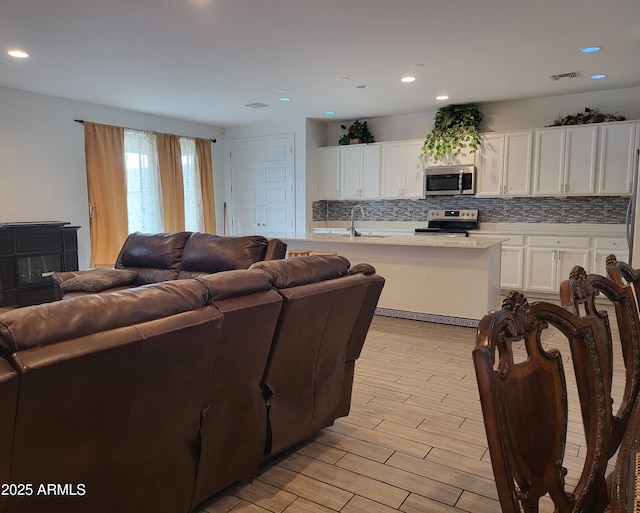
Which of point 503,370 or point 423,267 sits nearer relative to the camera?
point 503,370

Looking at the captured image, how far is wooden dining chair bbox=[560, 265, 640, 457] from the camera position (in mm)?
1234

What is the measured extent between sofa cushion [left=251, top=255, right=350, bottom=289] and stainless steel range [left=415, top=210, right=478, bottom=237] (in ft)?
15.0

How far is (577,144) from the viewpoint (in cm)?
571

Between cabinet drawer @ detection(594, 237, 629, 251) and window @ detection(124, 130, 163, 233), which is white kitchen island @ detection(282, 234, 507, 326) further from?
window @ detection(124, 130, 163, 233)

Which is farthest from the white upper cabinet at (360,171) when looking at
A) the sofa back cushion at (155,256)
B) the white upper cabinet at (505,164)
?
the sofa back cushion at (155,256)

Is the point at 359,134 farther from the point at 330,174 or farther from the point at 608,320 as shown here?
the point at 608,320

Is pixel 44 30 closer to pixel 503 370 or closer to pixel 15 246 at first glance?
pixel 15 246

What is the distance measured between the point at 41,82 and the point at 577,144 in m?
6.33

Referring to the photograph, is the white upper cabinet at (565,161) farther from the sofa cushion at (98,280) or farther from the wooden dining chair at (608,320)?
the sofa cushion at (98,280)

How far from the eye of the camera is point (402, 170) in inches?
274

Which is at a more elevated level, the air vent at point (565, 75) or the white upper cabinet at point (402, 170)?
the air vent at point (565, 75)

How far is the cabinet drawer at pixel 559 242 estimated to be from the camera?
5.66 m

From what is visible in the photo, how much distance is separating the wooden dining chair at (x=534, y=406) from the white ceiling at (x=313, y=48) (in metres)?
2.86

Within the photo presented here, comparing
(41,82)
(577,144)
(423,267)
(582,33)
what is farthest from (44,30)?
(577,144)
